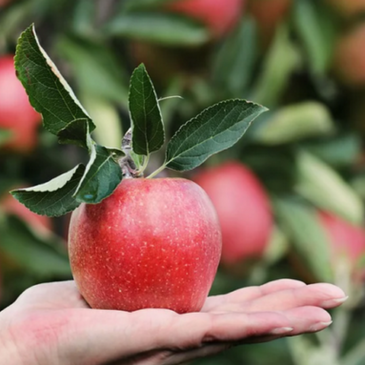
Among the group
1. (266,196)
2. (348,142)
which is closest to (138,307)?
(266,196)

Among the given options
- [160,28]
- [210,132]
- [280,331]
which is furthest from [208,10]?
[280,331]

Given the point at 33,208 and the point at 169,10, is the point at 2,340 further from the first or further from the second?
the point at 169,10

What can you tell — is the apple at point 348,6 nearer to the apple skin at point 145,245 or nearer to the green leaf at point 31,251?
the green leaf at point 31,251

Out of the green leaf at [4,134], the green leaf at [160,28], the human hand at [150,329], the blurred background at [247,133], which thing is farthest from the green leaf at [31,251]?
the human hand at [150,329]

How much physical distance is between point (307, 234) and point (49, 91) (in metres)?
0.61

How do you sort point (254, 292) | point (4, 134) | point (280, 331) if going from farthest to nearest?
point (4, 134) < point (254, 292) < point (280, 331)

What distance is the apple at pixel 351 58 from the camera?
1252 mm

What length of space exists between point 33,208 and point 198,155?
0.40 ft

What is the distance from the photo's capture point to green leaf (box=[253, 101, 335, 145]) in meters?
1.19

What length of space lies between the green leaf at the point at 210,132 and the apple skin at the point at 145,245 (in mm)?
19

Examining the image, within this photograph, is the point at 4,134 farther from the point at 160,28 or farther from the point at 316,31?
the point at 316,31

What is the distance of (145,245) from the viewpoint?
0.64 m

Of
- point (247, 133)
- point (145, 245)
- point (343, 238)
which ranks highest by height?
point (145, 245)

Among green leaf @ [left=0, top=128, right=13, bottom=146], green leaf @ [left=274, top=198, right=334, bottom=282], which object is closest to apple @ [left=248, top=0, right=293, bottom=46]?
green leaf @ [left=274, top=198, right=334, bottom=282]
